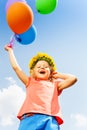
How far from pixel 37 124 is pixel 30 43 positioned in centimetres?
126

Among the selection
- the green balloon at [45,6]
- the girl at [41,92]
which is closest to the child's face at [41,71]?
Answer: the girl at [41,92]

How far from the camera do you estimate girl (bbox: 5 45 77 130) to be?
9.56 feet

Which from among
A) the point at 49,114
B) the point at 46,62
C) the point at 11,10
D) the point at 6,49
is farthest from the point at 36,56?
the point at 49,114

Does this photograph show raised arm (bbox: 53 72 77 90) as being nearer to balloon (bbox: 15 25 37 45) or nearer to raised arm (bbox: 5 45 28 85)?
raised arm (bbox: 5 45 28 85)

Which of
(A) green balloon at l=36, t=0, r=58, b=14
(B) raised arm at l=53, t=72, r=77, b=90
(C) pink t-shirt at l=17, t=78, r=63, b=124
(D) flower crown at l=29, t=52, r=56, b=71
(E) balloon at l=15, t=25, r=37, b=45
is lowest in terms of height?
(C) pink t-shirt at l=17, t=78, r=63, b=124

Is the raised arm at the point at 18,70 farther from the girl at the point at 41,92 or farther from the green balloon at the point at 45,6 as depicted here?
the green balloon at the point at 45,6

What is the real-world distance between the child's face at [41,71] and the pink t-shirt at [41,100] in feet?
0.24

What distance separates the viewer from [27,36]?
11.9ft

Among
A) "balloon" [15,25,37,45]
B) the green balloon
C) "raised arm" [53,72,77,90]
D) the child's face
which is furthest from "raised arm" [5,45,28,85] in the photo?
the green balloon

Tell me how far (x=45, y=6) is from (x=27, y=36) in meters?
0.48

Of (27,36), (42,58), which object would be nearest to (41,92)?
(42,58)

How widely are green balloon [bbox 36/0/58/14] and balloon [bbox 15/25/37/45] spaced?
260mm

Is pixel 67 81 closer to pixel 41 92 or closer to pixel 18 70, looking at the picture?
pixel 41 92

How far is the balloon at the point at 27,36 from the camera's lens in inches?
A: 142
